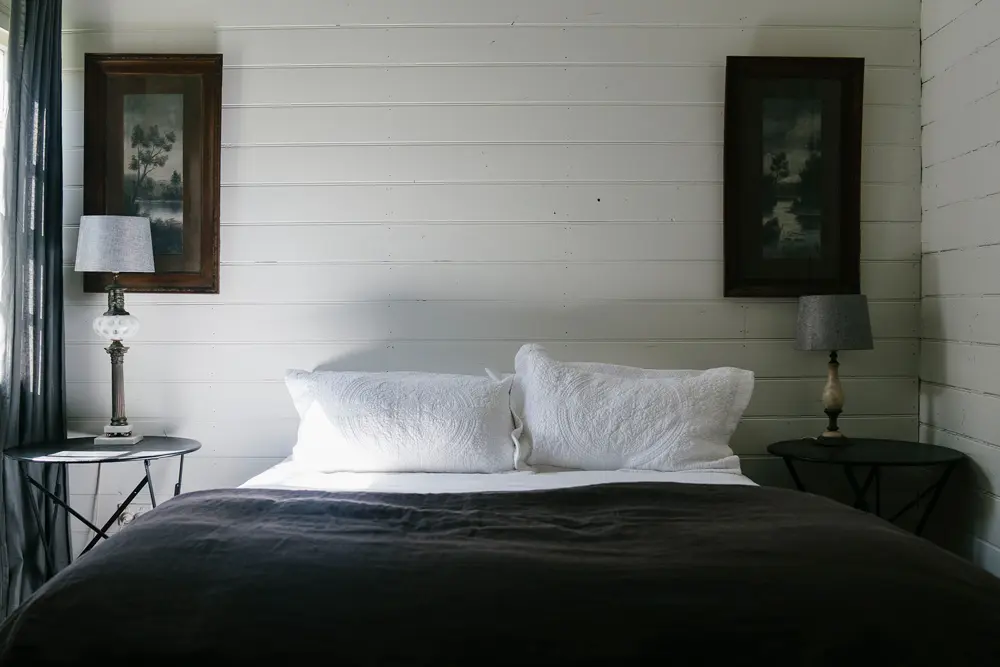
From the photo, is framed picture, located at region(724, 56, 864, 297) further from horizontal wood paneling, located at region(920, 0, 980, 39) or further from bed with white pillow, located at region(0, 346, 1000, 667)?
bed with white pillow, located at region(0, 346, 1000, 667)

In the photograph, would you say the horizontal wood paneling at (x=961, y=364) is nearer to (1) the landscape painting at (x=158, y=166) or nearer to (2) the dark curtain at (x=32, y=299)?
(1) the landscape painting at (x=158, y=166)

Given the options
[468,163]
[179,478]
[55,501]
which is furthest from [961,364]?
[55,501]

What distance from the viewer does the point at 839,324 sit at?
2.97 m

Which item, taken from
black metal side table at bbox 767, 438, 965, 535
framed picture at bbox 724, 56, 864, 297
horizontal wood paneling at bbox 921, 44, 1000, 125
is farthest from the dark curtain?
horizontal wood paneling at bbox 921, 44, 1000, 125

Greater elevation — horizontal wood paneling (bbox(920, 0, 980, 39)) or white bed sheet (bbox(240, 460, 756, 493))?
horizontal wood paneling (bbox(920, 0, 980, 39))

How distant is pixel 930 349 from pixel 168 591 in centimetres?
275

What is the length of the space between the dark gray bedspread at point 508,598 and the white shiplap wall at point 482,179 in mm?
1407

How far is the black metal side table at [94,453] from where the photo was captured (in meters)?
2.75

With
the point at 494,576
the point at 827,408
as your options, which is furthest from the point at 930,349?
the point at 494,576

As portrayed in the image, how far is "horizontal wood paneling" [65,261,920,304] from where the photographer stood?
10.6 feet

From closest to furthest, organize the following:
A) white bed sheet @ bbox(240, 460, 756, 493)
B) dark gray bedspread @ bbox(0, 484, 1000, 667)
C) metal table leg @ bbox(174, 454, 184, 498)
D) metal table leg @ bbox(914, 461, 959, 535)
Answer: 1. dark gray bedspread @ bbox(0, 484, 1000, 667)
2. white bed sheet @ bbox(240, 460, 756, 493)
3. metal table leg @ bbox(914, 461, 959, 535)
4. metal table leg @ bbox(174, 454, 184, 498)

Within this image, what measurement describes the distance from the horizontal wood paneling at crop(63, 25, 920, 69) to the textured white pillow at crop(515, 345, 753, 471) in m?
1.19

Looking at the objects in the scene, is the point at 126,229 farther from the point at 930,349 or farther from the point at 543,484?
the point at 930,349

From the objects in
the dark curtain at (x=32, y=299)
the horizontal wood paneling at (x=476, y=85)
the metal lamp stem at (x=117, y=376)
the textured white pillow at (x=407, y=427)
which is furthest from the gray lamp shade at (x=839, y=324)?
the dark curtain at (x=32, y=299)
